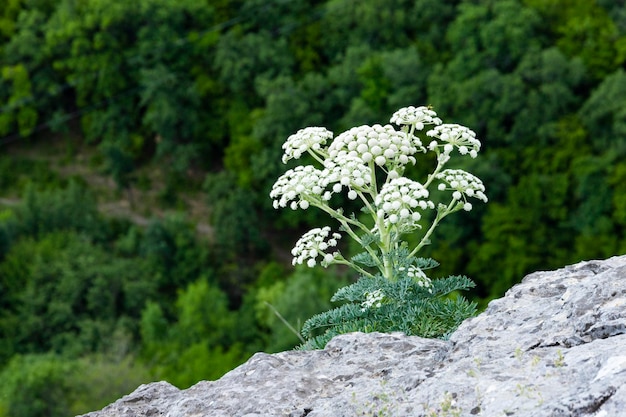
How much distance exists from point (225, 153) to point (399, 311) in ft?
170

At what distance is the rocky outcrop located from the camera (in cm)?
593

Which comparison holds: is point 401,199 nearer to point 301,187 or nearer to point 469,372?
point 301,187

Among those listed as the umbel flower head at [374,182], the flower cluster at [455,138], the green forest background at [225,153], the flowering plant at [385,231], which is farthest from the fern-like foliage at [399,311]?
the green forest background at [225,153]

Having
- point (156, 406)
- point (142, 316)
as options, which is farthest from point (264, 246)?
point (156, 406)

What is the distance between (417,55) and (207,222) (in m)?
15.4

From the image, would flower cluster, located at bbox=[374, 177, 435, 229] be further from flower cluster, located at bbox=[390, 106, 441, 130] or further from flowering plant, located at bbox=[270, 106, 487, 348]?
flower cluster, located at bbox=[390, 106, 441, 130]

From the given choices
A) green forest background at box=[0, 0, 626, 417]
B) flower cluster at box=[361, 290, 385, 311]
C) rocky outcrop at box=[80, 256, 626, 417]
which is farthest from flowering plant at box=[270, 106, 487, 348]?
green forest background at box=[0, 0, 626, 417]

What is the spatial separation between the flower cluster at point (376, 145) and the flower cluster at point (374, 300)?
1289 millimetres

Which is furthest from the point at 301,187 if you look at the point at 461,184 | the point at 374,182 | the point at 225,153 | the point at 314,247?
the point at 225,153

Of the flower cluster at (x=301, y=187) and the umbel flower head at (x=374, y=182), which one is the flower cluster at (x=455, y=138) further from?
the flower cluster at (x=301, y=187)

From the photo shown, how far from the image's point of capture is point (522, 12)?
5272 centimetres

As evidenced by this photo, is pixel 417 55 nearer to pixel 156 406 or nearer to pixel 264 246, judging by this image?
pixel 264 246

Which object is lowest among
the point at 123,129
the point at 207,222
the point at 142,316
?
the point at 142,316

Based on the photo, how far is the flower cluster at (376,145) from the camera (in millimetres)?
9453
